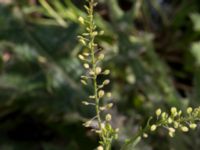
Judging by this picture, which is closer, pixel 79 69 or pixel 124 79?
pixel 79 69

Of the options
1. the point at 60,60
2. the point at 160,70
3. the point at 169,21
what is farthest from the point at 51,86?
the point at 169,21

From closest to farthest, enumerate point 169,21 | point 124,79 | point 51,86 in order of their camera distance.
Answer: point 51,86 → point 124,79 → point 169,21

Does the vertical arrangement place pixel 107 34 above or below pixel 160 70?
above

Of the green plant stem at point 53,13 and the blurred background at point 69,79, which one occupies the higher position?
the green plant stem at point 53,13

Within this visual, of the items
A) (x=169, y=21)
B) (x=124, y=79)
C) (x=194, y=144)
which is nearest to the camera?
(x=194, y=144)

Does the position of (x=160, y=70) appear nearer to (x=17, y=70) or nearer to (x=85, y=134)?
(x=85, y=134)

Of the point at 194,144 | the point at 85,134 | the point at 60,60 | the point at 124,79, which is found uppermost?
the point at 60,60

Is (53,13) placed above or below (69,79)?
above

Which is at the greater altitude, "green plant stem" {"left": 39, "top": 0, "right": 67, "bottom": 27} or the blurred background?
"green plant stem" {"left": 39, "top": 0, "right": 67, "bottom": 27}
